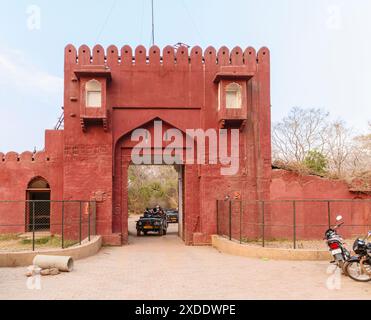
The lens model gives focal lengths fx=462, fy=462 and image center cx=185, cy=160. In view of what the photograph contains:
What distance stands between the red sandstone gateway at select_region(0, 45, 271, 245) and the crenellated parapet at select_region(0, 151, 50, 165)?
1.21m

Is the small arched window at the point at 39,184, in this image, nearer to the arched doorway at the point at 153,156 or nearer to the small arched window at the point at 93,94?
the arched doorway at the point at 153,156

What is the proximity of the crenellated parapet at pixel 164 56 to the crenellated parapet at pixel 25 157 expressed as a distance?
463 cm

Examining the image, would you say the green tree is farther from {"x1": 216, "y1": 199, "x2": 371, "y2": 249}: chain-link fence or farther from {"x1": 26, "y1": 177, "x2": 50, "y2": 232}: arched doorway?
{"x1": 26, "y1": 177, "x2": 50, "y2": 232}: arched doorway

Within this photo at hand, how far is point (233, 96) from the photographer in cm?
2011

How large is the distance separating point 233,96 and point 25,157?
1003 centimetres

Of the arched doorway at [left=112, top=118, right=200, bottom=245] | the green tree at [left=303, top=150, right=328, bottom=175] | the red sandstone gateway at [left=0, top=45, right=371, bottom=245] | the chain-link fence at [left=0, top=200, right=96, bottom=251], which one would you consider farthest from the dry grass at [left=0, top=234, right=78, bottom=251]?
the green tree at [left=303, top=150, right=328, bottom=175]

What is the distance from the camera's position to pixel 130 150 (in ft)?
67.5

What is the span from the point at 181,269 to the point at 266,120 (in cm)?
948

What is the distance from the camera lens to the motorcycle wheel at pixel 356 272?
35.2 ft

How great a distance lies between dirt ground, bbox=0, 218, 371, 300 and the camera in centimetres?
950

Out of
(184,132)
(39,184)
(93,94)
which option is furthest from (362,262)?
(39,184)

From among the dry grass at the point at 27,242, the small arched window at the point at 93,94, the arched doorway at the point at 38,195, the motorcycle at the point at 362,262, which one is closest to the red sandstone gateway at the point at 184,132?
the small arched window at the point at 93,94
